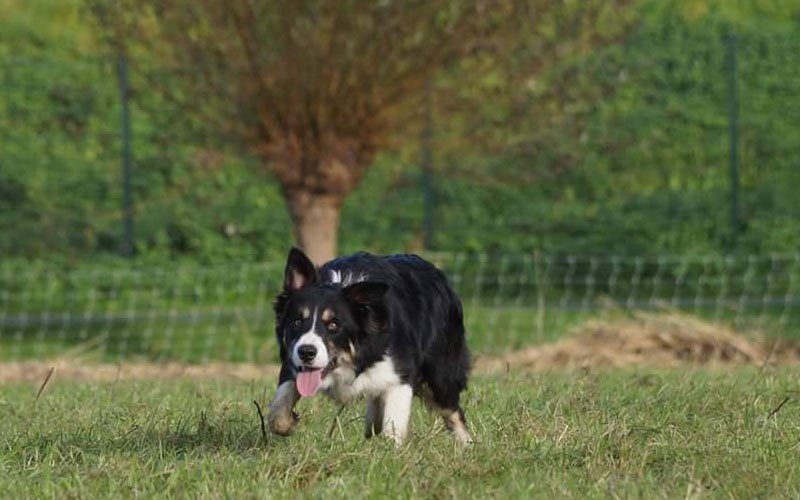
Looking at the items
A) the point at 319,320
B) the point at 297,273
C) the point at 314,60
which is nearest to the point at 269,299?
the point at 314,60

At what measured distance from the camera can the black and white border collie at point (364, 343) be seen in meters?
4.99

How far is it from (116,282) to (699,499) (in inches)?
449

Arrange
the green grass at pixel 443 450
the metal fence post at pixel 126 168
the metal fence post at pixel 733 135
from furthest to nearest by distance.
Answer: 1. the metal fence post at pixel 733 135
2. the metal fence post at pixel 126 168
3. the green grass at pixel 443 450

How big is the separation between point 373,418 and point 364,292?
0.65 m

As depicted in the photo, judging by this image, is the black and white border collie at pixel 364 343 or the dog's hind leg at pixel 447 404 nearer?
the black and white border collie at pixel 364 343

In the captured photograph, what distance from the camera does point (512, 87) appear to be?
39.9ft

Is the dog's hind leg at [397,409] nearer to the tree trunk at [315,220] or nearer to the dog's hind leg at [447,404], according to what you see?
the dog's hind leg at [447,404]

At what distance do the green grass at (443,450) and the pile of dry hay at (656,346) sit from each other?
4.59 metres

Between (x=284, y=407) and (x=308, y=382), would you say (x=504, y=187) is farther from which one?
(x=308, y=382)

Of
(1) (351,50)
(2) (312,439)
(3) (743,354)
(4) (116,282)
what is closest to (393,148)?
(1) (351,50)

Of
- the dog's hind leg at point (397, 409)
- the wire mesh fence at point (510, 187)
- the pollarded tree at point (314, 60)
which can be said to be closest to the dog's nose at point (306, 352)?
the dog's hind leg at point (397, 409)

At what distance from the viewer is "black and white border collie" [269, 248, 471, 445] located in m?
4.99

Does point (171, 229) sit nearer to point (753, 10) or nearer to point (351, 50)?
point (351, 50)

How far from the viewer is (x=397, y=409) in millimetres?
5176
